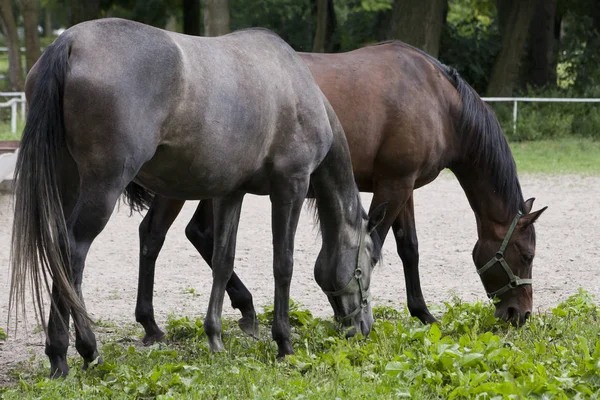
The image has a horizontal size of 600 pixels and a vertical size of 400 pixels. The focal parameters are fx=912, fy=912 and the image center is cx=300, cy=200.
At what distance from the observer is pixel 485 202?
6.13m

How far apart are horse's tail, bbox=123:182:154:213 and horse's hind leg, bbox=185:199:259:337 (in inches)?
12.7

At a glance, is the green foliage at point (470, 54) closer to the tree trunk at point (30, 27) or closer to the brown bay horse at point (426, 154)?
the tree trunk at point (30, 27)

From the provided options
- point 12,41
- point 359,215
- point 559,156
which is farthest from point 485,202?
point 12,41

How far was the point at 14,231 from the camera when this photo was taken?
13.1 feet

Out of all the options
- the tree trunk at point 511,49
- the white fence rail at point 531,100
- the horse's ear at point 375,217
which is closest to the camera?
the horse's ear at point 375,217

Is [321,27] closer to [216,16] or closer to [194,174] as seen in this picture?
[216,16]

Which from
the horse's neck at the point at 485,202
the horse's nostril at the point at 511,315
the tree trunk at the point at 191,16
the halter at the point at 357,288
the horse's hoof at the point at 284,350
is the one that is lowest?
the horse's nostril at the point at 511,315

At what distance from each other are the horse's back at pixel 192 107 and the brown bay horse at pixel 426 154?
1125 millimetres

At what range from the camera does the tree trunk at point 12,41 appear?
64.9 ft

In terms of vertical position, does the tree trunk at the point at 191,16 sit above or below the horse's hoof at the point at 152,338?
above

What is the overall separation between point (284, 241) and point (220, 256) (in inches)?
17.8

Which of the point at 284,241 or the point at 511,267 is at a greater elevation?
the point at 284,241

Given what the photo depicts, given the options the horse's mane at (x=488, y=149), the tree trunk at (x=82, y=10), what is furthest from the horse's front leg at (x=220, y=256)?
the tree trunk at (x=82, y=10)

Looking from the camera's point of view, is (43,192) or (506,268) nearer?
(43,192)
